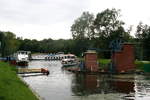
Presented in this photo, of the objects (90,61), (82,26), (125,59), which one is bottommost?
(90,61)

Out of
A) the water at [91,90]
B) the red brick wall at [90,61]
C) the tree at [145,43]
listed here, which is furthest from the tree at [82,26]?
the water at [91,90]

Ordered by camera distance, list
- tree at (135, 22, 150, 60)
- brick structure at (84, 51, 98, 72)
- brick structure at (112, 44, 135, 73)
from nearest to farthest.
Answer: brick structure at (112, 44, 135, 73)
brick structure at (84, 51, 98, 72)
tree at (135, 22, 150, 60)

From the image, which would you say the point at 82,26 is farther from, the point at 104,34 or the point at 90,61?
the point at 90,61

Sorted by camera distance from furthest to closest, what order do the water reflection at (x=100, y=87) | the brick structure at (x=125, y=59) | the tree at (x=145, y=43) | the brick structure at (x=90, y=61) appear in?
1. the tree at (x=145, y=43)
2. the brick structure at (x=90, y=61)
3. the brick structure at (x=125, y=59)
4. the water reflection at (x=100, y=87)

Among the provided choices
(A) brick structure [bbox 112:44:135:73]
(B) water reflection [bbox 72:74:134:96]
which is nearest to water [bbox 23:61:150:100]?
(B) water reflection [bbox 72:74:134:96]

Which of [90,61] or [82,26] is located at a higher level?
[82,26]

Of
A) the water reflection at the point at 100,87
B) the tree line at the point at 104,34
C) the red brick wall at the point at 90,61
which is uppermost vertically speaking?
the tree line at the point at 104,34

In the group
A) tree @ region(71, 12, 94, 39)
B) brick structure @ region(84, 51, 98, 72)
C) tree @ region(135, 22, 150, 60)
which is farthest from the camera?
tree @ region(71, 12, 94, 39)

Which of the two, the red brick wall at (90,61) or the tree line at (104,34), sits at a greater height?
the tree line at (104,34)

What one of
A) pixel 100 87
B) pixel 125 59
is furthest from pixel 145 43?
pixel 100 87

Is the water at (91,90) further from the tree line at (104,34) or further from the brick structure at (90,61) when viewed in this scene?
→ the tree line at (104,34)

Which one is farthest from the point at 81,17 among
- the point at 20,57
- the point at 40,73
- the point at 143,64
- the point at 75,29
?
the point at 40,73

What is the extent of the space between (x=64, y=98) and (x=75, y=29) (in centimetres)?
7871

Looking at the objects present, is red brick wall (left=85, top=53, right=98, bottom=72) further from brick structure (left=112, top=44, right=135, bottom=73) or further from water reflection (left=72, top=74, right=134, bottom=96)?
water reflection (left=72, top=74, right=134, bottom=96)
